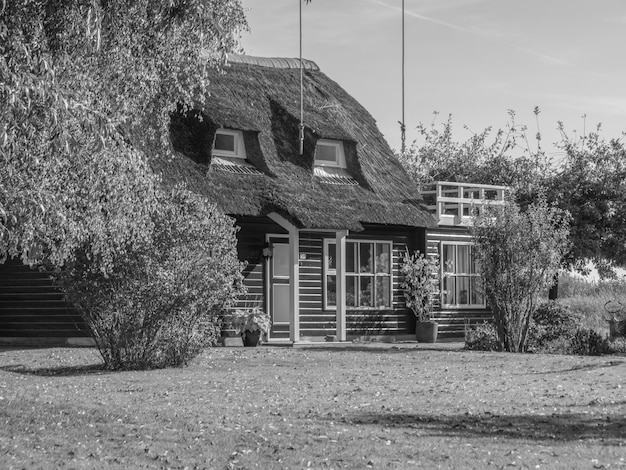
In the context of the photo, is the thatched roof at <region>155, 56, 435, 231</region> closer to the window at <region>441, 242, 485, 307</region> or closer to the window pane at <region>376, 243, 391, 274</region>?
the window pane at <region>376, 243, 391, 274</region>

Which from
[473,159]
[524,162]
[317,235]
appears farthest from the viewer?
[473,159]

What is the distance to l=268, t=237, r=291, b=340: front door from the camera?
27.4 meters

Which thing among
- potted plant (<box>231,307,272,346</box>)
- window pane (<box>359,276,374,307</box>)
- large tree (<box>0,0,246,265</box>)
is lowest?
potted plant (<box>231,307,272,346</box>)

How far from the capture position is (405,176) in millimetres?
31094

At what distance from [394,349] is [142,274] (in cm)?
798

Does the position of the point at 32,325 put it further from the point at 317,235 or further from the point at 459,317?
the point at 459,317

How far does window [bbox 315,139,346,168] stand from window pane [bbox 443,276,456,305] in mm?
4202

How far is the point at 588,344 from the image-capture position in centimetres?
2583

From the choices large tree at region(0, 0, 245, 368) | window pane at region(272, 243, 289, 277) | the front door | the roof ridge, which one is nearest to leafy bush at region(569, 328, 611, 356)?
the front door

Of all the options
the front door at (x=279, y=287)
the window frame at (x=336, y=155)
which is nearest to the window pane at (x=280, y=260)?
the front door at (x=279, y=287)

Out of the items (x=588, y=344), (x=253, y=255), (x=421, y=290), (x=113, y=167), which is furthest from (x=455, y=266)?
(x=113, y=167)

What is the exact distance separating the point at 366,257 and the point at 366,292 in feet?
2.94

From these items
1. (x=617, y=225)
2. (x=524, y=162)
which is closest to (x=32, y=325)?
(x=617, y=225)

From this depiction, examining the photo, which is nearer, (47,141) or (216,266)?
(47,141)
